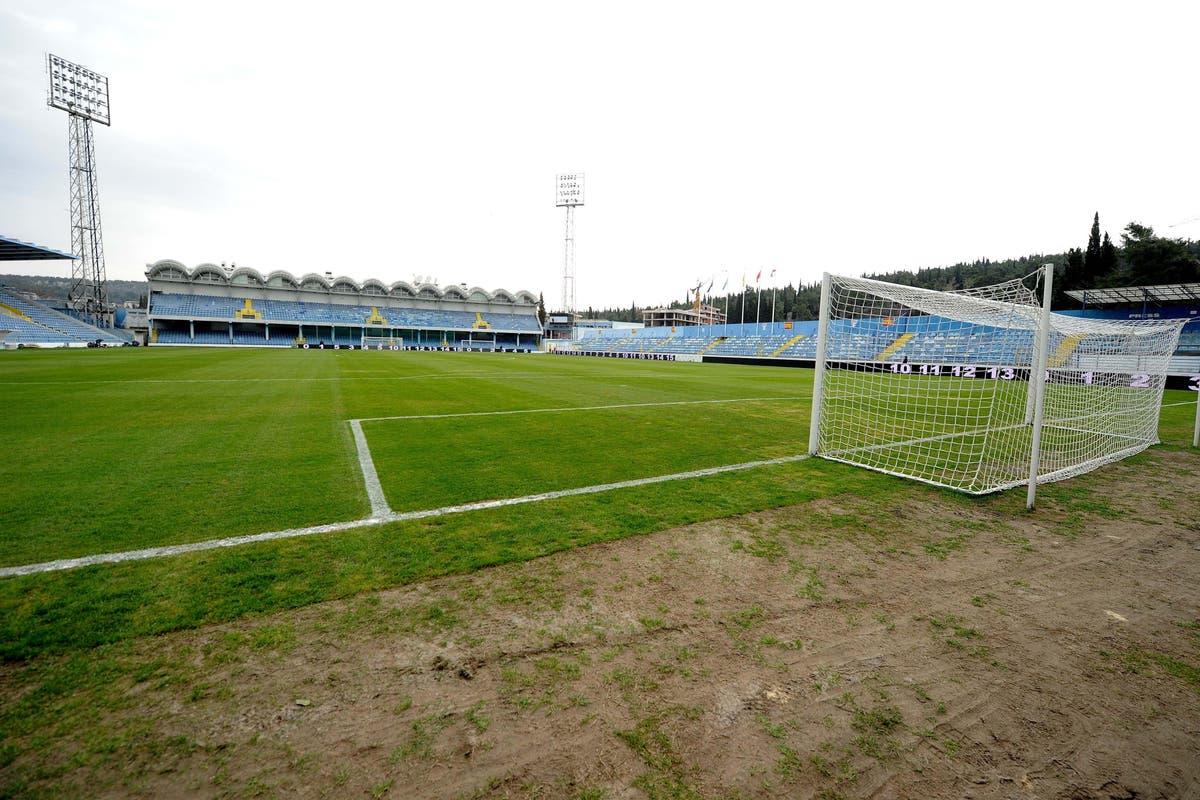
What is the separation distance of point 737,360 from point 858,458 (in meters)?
46.6

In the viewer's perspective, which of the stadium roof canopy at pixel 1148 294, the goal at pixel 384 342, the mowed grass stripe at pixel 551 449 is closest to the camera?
the mowed grass stripe at pixel 551 449

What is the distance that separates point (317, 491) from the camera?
4.67 metres

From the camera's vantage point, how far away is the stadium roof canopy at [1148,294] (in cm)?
2584

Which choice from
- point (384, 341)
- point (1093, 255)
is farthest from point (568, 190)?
point (1093, 255)

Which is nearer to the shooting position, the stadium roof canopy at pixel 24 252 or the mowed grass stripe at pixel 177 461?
the mowed grass stripe at pixel 177 461

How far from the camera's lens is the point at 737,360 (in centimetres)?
5184

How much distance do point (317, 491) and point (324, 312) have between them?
70201 mm

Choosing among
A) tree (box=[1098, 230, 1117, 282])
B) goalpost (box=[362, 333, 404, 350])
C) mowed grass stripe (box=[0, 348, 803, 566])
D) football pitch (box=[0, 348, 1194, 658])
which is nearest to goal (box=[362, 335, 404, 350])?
goalpost (box=[362, 333, 404, 350])

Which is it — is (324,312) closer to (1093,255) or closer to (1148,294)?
(1148,294)

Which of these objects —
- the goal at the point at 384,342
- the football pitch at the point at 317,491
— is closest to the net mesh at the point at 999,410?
the football pitch at the point at 317,491

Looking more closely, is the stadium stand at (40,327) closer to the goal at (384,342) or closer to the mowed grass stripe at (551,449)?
the goal at (384,342)

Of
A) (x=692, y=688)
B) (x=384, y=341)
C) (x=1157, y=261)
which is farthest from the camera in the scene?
(x=384, y=341)

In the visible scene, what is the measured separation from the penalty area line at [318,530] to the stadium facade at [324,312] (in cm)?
6859

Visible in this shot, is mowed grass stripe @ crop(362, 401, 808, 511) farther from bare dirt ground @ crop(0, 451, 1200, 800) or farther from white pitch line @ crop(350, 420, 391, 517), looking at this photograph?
bare dirt ground @ crop(0, 451, 1200, 800)
